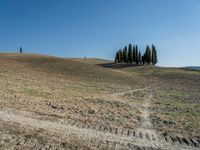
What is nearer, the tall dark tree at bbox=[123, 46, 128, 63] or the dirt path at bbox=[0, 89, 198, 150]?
the dirt path at bbox=[0, 89, 198, 150]

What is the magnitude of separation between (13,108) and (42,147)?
18.3ft

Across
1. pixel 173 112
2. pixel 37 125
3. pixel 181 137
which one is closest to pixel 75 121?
pixel 37 125

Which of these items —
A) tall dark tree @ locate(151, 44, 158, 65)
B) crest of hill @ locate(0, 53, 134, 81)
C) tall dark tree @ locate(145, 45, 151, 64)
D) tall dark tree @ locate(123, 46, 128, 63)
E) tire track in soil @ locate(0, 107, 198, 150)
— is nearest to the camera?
tire track in soil @ locate(0, 107, 198, 150)

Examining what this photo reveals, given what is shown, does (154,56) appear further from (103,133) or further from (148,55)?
(103,133)

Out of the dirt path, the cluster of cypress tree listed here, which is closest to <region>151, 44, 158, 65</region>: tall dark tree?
the cluster of cypress tree

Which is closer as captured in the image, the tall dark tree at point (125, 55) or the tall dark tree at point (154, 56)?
the tall dark tree at point (154, 56)

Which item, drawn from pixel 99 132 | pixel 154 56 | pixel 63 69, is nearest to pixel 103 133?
pixel 99 132

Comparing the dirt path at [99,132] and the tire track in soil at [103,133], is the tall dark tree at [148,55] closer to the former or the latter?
the dirt path at [99,132]

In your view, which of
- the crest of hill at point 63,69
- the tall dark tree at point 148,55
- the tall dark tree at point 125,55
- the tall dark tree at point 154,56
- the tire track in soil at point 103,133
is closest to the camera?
the tire track in soil at point 103,133

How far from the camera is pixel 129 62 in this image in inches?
3725

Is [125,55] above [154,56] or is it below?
above

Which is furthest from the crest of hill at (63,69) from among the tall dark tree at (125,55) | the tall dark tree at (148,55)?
the tall dark tree at (125,55)

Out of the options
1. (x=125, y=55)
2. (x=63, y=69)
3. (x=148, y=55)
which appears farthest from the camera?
(x=125, y=55)

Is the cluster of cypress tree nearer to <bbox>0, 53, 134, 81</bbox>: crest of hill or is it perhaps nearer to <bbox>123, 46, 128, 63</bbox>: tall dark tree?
<bbox>123, 46, 128, 63</bbox>: tall dark tree
